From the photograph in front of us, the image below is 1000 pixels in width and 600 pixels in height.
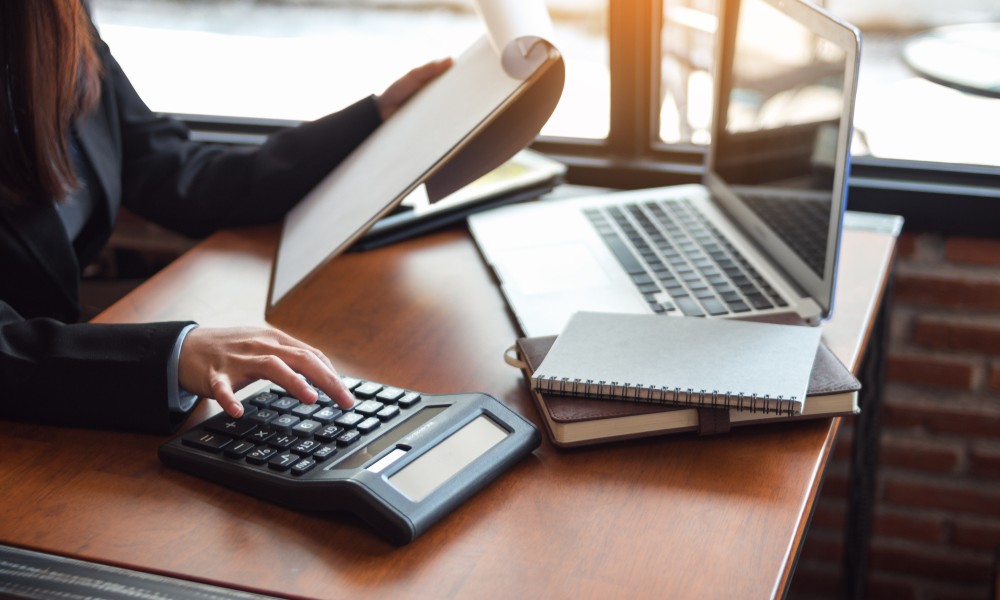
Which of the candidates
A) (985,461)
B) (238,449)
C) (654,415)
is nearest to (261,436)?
(238,449)

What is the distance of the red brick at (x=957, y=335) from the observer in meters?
1.40

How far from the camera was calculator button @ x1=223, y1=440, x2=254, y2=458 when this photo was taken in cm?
74

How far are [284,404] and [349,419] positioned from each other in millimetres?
64

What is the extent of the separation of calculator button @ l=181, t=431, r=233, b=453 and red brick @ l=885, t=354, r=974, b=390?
1.07m

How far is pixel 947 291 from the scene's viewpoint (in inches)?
54.6

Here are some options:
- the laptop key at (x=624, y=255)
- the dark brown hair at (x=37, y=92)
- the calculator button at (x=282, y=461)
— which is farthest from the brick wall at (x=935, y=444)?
the dark brown hair at (x=37, y=92)

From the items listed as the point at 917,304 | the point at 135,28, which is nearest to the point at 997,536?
the point at 917,304

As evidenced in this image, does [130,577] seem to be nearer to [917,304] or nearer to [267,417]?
[267,417]

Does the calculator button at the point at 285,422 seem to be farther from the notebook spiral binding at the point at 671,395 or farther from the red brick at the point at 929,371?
the red brick at the point at 929,371

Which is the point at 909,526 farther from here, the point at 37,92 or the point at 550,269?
the point at 37,92

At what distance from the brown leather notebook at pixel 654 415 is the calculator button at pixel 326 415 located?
0.55 ft

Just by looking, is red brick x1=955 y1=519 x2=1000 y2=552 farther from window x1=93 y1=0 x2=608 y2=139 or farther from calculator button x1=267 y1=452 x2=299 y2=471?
calculator button x1=267 y1=452 x2=299 y2=471

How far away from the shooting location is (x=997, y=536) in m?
1.51

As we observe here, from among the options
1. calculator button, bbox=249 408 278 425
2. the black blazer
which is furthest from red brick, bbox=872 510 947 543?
calculator button, bbox=249 408 278 425
